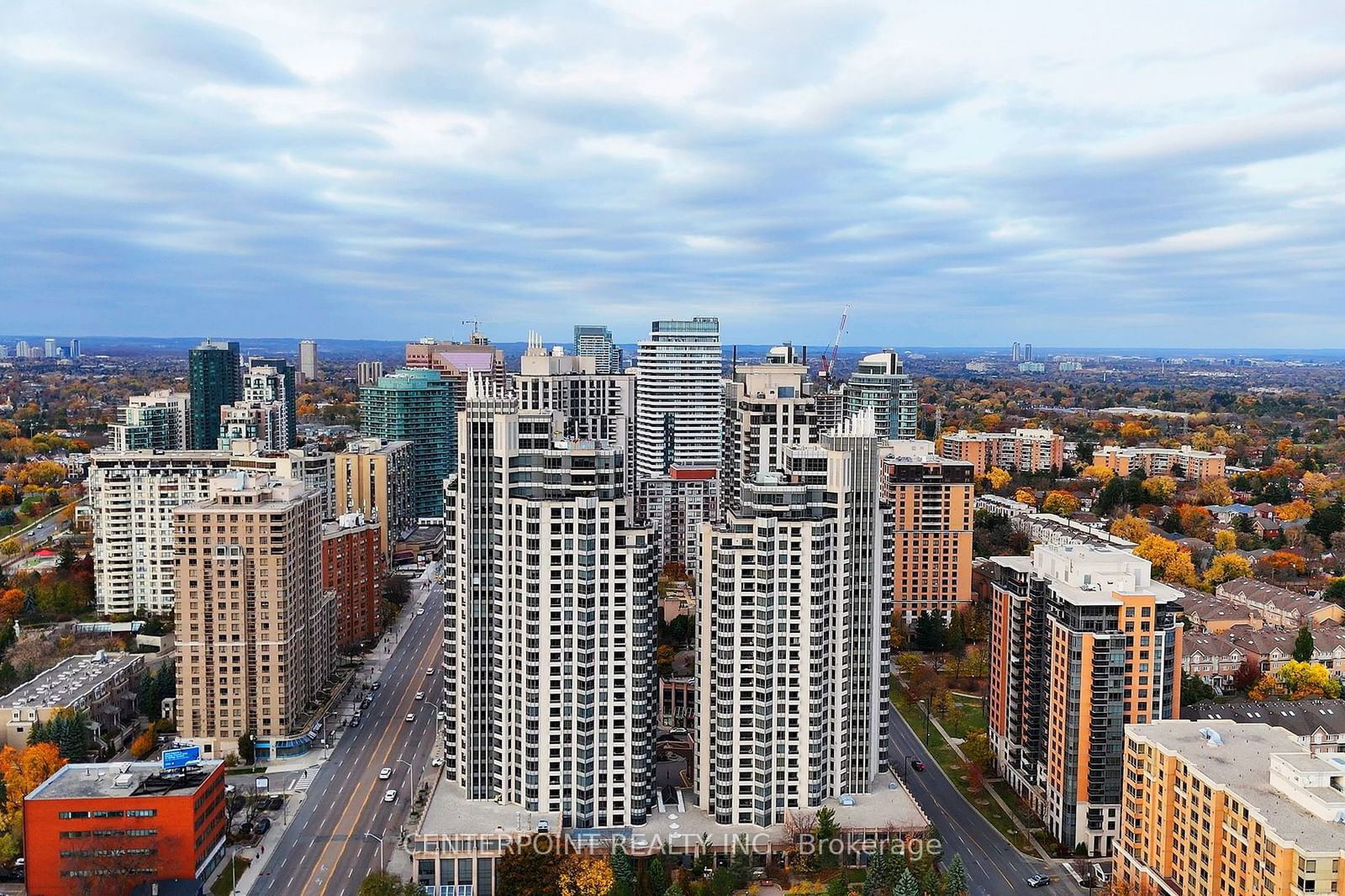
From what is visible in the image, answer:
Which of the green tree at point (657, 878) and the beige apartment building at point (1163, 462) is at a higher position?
the beige apartment building at point (1163, 462)

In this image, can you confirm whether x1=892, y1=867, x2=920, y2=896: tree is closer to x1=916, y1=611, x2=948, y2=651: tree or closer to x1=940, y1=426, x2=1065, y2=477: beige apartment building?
x1=916, y1=611, x2=948, y2=651: tree

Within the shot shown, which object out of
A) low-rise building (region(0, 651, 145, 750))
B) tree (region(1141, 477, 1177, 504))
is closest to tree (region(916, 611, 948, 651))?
low-rise building (region(0, 651, 145, 750))

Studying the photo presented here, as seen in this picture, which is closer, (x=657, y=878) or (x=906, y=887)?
(x=906, y=887)

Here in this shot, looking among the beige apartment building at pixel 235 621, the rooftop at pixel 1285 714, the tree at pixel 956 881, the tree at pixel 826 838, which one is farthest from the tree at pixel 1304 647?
the beige apartment building at pixel 235 621

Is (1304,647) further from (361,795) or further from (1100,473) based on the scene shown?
(1100,473)

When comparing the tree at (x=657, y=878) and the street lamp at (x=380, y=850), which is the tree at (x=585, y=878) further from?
the street lamp at (x=380, y=850)

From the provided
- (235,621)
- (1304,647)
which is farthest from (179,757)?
(1304,647)
